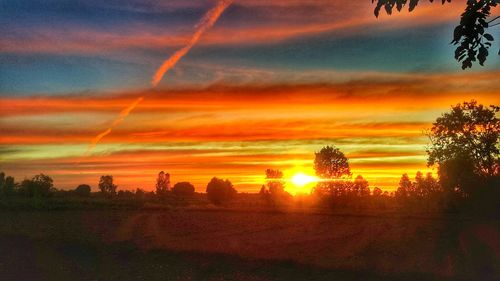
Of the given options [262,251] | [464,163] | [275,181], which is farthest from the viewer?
[275,181]

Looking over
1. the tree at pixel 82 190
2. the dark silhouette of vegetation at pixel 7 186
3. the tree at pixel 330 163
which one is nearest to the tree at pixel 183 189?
the tree at pixel 82 190

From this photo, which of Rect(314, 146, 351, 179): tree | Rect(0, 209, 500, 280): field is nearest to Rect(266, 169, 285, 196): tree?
Rect(314, 146, 351, 179): tree

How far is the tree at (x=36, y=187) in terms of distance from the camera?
3584 inches

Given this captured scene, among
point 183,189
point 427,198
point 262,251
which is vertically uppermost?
point 183,189

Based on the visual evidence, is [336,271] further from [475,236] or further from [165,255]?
[475,236]

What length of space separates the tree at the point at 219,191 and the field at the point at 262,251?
6543 centimetres

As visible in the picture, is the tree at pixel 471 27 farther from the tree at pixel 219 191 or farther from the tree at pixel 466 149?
the tree at pixel 219 191

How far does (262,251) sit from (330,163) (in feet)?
211

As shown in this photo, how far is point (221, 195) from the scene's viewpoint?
362 feet

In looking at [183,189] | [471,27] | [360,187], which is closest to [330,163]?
[360,187]

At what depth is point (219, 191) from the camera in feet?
364

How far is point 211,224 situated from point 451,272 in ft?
90.0

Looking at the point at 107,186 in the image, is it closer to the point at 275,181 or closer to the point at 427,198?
the point at 275,181

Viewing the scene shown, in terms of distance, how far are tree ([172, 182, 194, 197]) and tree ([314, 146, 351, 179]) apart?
57166 millimetres
